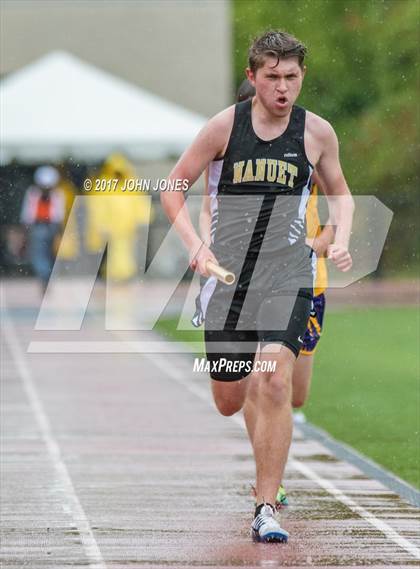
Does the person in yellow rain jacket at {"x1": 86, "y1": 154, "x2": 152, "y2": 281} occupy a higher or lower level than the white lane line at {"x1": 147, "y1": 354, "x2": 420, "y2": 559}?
higher

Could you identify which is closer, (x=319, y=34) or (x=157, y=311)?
(x=157, y=311)

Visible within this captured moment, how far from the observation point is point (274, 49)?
7539 mm

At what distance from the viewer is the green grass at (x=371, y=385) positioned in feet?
36.4

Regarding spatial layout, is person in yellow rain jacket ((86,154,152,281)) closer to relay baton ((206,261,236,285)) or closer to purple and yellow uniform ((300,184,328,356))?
purple and yellow uniform ((300,184,328,356))

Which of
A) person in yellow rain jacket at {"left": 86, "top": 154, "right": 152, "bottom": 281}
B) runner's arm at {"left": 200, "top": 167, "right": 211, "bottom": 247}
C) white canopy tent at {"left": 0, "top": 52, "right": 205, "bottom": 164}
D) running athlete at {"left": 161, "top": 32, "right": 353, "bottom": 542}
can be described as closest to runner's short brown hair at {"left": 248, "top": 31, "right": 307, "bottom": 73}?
running athlete at {"left": 161, "top": 32, "right": 353, "bottom": 542}

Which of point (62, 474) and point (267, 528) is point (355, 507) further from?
point (62, 474)

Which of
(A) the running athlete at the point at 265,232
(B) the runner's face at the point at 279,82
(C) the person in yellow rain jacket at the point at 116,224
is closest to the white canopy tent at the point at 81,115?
(C) the person in yellow rain jacket at the point at 116,224

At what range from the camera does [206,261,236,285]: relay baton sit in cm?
727

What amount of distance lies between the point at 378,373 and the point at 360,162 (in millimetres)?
15225

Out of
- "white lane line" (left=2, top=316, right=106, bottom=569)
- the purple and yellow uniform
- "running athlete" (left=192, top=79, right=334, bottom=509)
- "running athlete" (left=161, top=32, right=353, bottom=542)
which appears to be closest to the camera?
"white lane line" (left=2, top=316, right=106, bottom=569)

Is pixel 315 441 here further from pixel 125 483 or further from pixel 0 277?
pixel 0 277

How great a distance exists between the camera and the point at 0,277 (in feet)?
103

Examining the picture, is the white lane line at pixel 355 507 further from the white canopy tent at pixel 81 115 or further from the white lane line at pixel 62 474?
the white canopy tent at pixel 81 115

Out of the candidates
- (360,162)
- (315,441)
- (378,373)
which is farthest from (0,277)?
(315,441)
